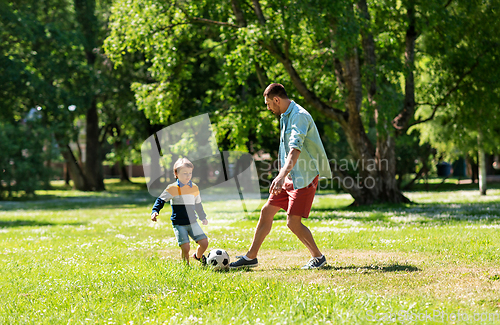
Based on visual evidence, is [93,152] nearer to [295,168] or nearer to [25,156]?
[25,156]

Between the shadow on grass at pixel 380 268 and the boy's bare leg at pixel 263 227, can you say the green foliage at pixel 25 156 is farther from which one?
the shadow on grass at pixel 380 268

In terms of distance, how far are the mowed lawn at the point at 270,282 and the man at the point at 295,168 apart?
0.46 metres

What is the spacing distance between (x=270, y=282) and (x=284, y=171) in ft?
4.52

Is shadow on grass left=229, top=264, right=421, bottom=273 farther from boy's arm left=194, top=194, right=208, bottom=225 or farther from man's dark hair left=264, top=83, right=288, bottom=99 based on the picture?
man's dark hair left=264, top=83, right=288, bottom=99

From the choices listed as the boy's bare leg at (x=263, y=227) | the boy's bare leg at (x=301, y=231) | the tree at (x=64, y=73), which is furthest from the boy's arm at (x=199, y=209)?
the tree at (x=64, y=73)

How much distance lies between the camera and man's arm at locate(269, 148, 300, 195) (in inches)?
237

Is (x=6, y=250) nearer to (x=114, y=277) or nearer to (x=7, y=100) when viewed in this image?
(x=114, y=277)

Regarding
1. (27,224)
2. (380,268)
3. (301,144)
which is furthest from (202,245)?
(27,224)

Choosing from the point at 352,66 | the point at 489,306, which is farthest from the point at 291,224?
the point at 352,66

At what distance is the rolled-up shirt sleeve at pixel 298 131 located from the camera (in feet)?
20.3

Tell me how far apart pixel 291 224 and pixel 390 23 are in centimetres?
1354

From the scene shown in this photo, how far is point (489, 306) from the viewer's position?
4348 mm

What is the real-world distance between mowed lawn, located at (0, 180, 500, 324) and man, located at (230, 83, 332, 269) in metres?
0.46

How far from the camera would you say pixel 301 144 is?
20.4 feet
